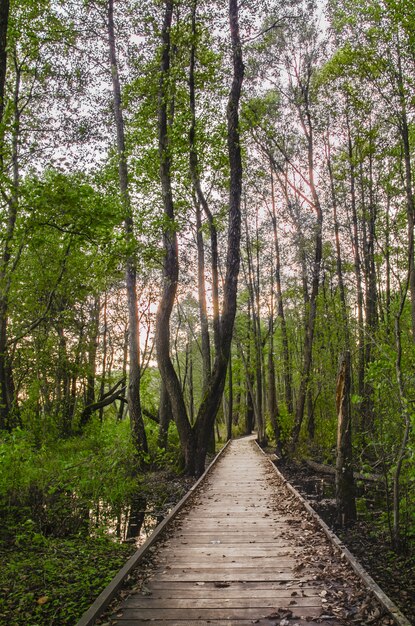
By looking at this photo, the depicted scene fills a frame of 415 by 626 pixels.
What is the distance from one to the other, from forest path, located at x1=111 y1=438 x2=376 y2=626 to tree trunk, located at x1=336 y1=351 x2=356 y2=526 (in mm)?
681

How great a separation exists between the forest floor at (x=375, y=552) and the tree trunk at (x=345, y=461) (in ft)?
0.76

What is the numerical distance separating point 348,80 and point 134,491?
1339 cm

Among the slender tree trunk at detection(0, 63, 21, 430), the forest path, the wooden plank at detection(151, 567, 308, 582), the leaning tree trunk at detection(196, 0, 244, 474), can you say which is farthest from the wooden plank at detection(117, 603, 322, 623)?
the slender tree trunk at detection(0, 63, 21, 430)

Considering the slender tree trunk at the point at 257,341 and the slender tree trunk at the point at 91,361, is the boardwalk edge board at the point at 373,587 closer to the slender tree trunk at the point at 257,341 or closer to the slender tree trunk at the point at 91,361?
the slender tree trunk at the point at 91,361

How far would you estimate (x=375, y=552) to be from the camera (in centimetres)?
648

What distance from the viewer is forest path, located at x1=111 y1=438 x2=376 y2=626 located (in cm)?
404

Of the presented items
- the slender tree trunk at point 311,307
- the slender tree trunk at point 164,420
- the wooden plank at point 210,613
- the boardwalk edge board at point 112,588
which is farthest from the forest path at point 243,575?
the slender tree trunk at point 311,307

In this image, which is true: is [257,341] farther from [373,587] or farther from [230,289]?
[373,587]

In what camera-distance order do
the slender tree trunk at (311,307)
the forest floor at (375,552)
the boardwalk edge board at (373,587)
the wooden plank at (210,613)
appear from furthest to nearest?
the slender tree trunk at (311,307), the forest floor at (375,552), the wooden plank at (210,613), the boardwalk edge board at (373,587)

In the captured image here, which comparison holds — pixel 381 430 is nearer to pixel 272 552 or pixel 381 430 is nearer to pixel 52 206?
pixel 272 552

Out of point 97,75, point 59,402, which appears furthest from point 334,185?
point 59,402

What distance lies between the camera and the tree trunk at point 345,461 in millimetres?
7828

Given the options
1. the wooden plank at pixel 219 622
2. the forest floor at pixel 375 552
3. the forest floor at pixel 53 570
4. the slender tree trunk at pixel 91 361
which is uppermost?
the slender tree trunk at pixel 91 361

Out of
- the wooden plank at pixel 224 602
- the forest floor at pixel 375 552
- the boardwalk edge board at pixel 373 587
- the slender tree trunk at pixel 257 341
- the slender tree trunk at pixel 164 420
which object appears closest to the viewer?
the boardwalk edge board at pixel 373 587
